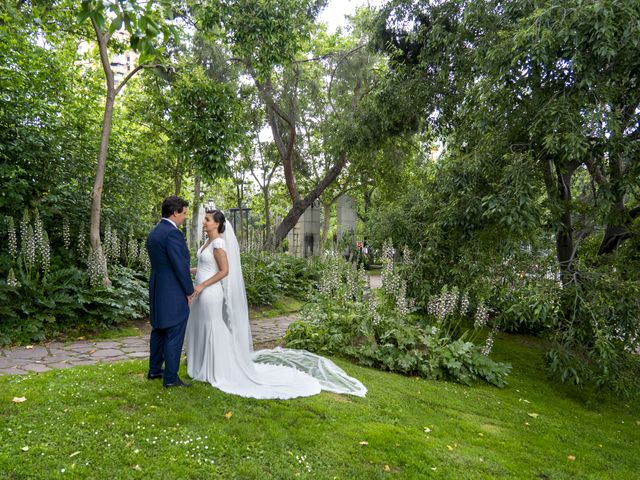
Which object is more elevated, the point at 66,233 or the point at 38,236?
the point at 66,233

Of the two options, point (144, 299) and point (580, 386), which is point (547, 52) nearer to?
point (580, 386)

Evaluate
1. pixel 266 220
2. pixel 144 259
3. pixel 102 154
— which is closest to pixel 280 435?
pixel 102 154

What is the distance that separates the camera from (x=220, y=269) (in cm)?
479

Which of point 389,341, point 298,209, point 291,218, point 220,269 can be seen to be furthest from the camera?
point 291,218

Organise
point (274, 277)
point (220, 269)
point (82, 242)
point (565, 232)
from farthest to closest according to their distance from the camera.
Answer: point (274, 277) → point (82, 242) → point (565, 232) → point (220, 269)

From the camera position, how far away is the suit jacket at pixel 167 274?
14.1 ft

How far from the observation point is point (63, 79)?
906 cm

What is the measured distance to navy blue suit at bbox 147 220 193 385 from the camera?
4301mm

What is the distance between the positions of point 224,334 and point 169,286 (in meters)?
0.90

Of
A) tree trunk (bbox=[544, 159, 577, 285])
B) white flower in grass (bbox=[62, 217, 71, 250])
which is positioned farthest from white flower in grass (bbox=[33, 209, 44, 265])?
tree trunk (bbox=[544, 159, 577, 285])

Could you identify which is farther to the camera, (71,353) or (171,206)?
(71,353)

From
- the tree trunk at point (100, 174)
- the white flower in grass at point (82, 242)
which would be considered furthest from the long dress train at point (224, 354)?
the white flower in grass at point (82, 242)

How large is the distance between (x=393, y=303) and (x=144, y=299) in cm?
471

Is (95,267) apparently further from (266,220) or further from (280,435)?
(266,220)
